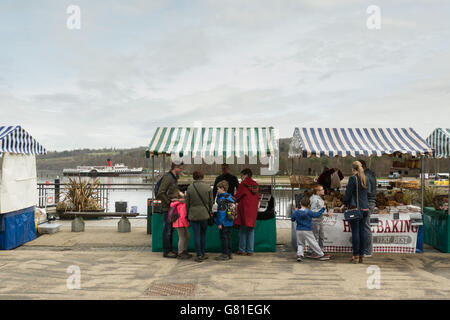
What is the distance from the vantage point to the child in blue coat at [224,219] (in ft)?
24.8

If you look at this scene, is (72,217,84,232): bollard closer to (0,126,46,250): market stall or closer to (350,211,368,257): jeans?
(0,126,46,250): market stall

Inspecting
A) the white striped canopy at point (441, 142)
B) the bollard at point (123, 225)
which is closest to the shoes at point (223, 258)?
the bollard at point (123, 225)

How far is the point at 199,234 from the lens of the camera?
→ 7551 mm

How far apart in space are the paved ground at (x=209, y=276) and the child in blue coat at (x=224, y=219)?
0.81 ft

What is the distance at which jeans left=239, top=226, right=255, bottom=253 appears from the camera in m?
8.03

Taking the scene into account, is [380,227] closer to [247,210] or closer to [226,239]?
[247,210]

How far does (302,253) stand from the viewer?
7562 millimetres

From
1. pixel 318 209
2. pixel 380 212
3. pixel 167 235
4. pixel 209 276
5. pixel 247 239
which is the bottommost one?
pixel 209 276

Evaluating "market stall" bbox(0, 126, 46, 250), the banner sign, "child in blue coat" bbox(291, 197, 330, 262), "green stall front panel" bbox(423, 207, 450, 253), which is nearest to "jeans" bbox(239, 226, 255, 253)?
"child in blue coat" bbox(291, 197, 330, 262)

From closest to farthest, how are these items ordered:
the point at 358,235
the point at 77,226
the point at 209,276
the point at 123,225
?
the point at 209,276 → the point at 358,235 → the point at 123,225 → the point at 77,226

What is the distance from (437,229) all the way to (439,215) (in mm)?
350

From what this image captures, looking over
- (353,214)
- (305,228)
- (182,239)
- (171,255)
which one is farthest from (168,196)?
(353,214)

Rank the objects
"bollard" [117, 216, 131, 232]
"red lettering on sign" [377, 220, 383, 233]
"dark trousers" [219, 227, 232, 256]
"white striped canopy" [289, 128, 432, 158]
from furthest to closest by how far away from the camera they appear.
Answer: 1. "bollard" [117, 216, 131, 232]
2. "white striped canopy" [289, 128, 432, 158]
3. "red lettering on sign" [377, 220, 383, 233]
4. "dark trousers" [219, 227, 232, 256]
